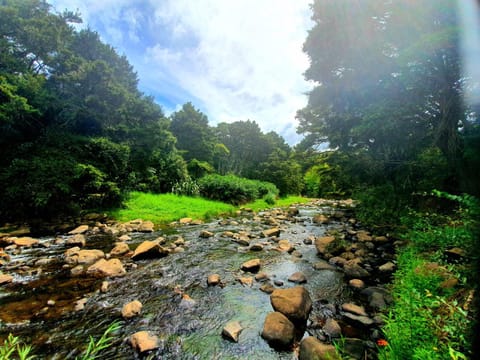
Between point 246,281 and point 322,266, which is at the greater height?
point 322,266

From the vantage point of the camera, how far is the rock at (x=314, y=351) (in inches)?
99.4

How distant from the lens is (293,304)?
3549 millimetres

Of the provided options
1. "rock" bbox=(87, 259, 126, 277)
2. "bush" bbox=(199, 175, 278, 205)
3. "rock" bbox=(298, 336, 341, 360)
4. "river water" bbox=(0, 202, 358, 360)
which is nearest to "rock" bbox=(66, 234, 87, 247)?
"river water" bbox=(0, 202, 358, 360)

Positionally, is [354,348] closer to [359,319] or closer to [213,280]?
[359,319]

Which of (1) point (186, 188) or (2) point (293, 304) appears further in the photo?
(1) point (186, 188)

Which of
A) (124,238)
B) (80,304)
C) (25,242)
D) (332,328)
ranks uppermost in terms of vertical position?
(332,328)

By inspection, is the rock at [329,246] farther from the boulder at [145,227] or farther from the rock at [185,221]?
the boulder at [145,227]

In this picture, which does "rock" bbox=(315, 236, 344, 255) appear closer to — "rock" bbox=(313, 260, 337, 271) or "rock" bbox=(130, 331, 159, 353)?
"rock" bbox=(313, 260, 337, 271)

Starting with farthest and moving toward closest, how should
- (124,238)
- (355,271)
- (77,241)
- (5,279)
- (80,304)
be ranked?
(124,238) → (77,241) → (355,271) → (5,279) → (80,304)

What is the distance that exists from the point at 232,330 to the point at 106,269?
12.3 feet

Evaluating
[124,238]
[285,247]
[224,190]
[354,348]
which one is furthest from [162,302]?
[224,190]

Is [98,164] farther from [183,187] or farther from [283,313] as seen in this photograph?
[283,313]

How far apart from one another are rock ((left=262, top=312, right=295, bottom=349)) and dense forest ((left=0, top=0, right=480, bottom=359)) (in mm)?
1682

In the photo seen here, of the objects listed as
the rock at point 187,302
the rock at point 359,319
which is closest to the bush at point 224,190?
the rock at point 187,302
